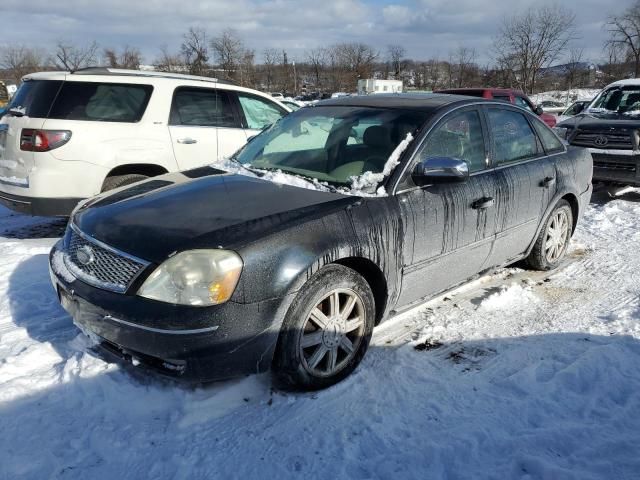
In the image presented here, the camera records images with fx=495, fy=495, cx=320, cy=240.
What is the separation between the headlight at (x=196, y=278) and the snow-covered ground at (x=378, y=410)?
2.35 feet

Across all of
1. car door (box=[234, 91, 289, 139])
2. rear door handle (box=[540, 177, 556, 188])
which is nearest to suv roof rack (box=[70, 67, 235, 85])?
car door (box=[234, 91, 289, 139])

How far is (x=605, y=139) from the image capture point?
8.09 m

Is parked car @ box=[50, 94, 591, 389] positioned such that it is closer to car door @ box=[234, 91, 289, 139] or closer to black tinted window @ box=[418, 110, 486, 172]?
black tinted window @ box=[418, 110, 486, 172]

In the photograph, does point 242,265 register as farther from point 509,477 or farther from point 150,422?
point 509,477

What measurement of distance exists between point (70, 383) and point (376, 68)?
74130 mm

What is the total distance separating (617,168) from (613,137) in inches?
20.4

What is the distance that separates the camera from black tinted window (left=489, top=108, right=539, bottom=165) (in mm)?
4004

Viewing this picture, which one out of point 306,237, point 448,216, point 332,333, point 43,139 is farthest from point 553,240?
point 43,139

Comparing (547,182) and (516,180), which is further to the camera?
(547,182)

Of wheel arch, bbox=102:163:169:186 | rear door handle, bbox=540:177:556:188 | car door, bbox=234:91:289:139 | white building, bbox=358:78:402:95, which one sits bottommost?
rear door handle, bbox=540:177:556:188

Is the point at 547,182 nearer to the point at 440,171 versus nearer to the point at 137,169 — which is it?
the point at 440,171

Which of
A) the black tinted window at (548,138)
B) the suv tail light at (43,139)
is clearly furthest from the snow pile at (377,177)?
the suv tail light at (43,139)

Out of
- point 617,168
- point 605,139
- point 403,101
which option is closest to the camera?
point 403,101

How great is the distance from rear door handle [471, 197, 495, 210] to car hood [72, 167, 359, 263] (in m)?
1.08
